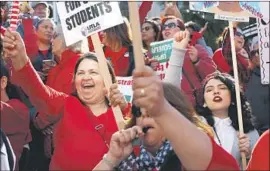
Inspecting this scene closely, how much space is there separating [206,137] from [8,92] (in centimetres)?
248

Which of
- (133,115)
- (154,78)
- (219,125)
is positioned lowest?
(219,125)

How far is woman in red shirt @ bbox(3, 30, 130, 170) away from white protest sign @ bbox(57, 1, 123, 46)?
249 millimetres

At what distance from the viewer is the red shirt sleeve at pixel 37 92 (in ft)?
13.2

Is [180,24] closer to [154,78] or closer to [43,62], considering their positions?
[43,62]

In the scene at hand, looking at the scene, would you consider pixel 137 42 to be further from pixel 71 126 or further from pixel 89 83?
pixel 89 83

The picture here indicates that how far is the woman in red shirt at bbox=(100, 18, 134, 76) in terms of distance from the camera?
17.9ft

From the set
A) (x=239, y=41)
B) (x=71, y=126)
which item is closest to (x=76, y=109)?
(x=71, y=126)

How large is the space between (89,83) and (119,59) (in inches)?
53.1

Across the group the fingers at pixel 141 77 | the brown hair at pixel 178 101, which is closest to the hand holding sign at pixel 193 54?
the brown hair at pixel 178 101

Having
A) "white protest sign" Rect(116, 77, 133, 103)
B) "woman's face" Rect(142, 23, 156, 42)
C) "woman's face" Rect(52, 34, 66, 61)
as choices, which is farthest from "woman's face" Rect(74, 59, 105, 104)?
"woman's face" Rect(142, 23, 156, 42)

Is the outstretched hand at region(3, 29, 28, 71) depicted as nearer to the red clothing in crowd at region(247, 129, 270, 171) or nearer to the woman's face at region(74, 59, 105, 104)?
the woman's face at region(74, 59, 105, 104)

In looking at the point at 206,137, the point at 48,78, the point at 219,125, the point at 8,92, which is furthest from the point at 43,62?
the point at 206,137

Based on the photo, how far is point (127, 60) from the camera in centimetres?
586

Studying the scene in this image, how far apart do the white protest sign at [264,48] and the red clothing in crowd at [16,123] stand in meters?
1.57
